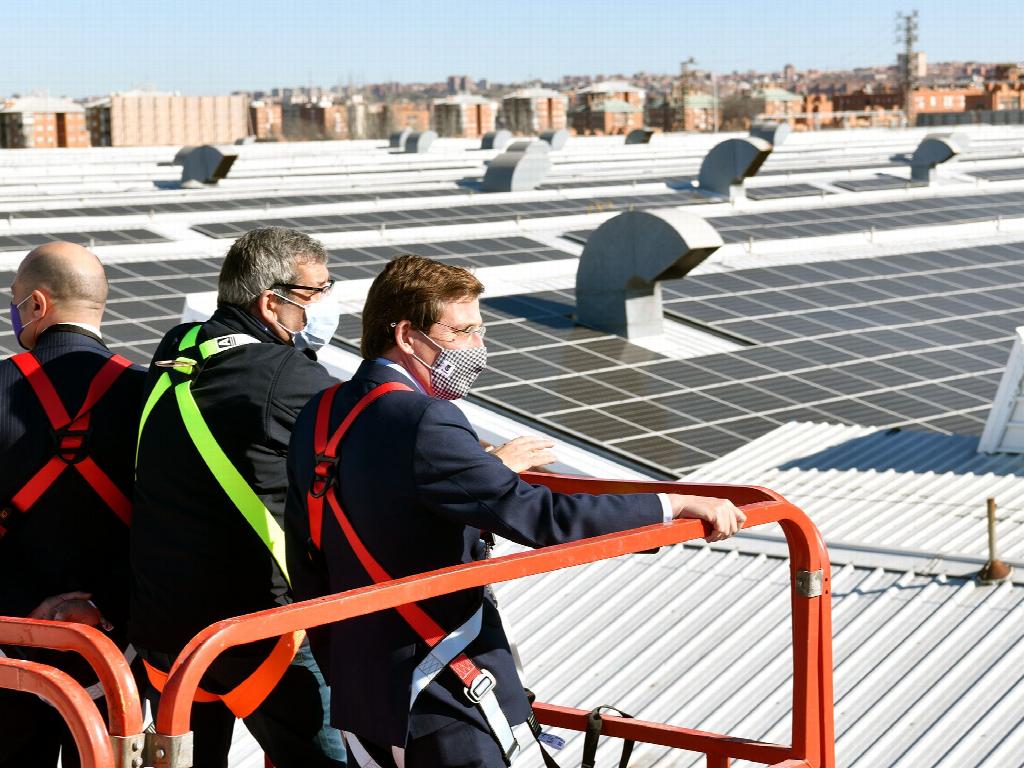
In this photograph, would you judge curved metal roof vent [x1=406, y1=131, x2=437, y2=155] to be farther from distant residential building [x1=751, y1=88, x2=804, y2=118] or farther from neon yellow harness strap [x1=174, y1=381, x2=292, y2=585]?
distant residential building [x1=751, y1=88, x2=804, y2=118]

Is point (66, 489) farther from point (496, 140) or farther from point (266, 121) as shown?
point (266, 121)

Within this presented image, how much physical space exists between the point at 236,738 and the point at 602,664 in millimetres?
2604

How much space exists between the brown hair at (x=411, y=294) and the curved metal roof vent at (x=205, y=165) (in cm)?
2689

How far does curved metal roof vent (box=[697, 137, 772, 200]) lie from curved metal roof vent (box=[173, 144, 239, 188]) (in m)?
9.84

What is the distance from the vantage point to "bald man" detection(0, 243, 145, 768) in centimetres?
409

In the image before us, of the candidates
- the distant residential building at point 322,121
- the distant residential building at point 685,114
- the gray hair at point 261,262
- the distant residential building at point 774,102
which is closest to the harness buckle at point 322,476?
the gray hair at point 261,262

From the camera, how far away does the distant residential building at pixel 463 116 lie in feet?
273

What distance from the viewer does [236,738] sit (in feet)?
24.5

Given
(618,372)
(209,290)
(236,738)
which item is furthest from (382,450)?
(209,290)

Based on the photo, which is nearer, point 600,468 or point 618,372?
point 600,468

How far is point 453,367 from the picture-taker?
3531 millimetres

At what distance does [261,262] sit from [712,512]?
1.44 meters

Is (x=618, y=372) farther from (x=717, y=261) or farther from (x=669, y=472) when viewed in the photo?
(x=717, y=261)

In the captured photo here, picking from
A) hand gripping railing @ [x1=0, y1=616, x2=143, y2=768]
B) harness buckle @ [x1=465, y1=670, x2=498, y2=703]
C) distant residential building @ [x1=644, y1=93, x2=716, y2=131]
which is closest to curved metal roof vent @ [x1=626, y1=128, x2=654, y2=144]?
harness buckle @ [x1=465, y1=670, x2=498, y2=703]
